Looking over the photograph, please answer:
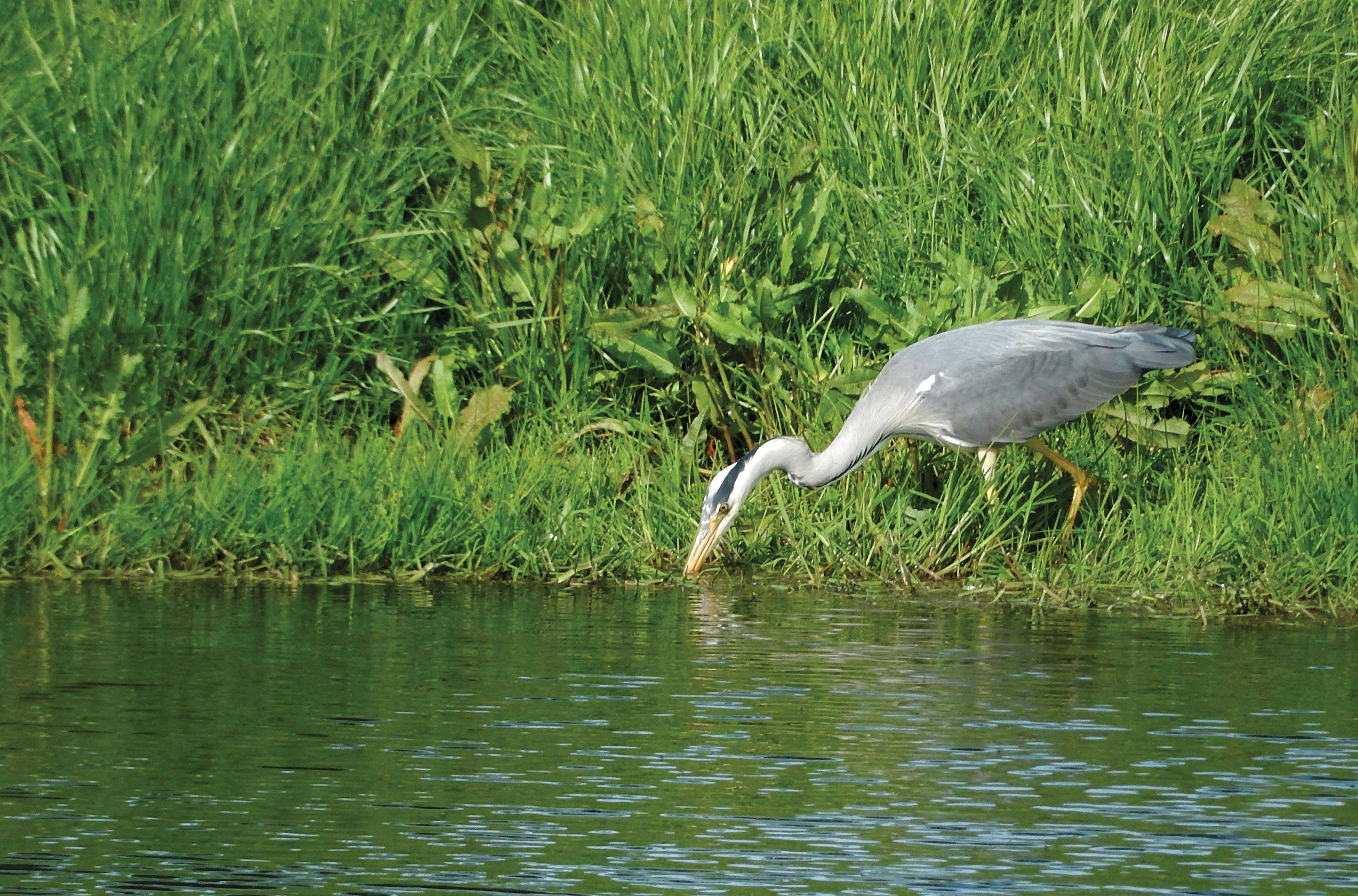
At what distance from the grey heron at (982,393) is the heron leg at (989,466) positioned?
28 millimetres

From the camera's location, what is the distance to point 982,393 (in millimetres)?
7285

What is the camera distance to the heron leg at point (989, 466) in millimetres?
7480

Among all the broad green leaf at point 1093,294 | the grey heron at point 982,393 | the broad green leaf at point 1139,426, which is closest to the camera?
the grey heron at point 982,393

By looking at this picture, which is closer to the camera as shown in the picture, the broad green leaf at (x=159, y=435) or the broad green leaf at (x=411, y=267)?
the broad green leaf at (x=159, y=435)

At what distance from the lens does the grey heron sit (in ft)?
23.9

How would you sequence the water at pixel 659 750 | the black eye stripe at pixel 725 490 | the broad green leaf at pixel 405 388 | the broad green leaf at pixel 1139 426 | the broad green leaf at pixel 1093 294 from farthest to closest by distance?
1. the broad green leaf at pixel 405 388
2. the broad green leaf at pixel 1093 294
3. the broad green leaf at pixel 1139 426
4. the black eye stripe at pixel 725 490
5. the water at pixel 659 750

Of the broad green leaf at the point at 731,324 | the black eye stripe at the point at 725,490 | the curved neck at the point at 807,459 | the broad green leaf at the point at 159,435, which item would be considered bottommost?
the black eye stripe at the point at 725,490

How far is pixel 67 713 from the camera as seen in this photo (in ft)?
15.5

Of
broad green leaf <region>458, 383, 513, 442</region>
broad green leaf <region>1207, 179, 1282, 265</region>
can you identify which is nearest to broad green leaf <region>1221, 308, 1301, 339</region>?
broad green leaf <region>1207, 179, 1282, 265</region>

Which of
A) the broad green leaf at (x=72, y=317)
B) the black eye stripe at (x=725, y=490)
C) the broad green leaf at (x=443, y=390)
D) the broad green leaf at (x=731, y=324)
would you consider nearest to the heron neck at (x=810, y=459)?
the black eye stripe at (x=725, y=490)

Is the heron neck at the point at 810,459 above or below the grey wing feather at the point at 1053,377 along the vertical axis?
below

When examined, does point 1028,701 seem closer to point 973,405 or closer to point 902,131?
point 973,405

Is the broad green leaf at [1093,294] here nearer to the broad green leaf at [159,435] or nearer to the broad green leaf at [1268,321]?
the broad green leaf at [1268,321]

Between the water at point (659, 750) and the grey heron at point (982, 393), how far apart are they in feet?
3.01
